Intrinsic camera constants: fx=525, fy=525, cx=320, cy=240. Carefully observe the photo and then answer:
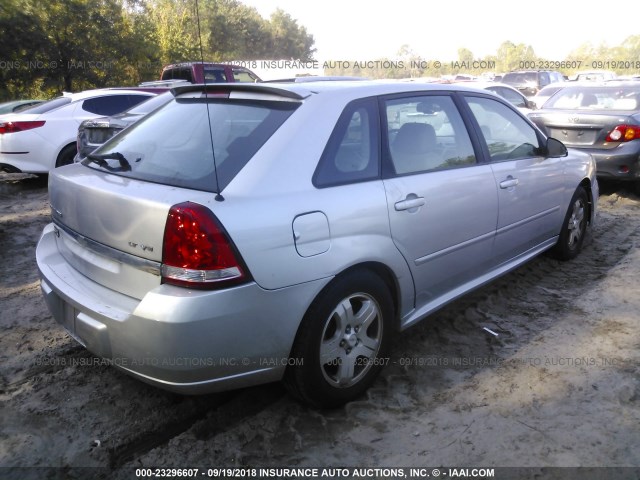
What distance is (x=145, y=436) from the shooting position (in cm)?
255

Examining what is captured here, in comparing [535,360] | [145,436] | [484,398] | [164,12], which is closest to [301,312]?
[145,436]

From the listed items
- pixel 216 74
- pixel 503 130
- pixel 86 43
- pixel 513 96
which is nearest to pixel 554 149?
pixel 503 130

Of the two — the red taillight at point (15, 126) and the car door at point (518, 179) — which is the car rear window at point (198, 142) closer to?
the car door at point (518, 179)

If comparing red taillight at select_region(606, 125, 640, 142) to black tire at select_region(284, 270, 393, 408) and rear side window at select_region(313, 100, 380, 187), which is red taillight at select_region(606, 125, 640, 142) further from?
black tire at select_region(284, 270, 393, 408)

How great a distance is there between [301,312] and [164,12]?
2959 centimetres

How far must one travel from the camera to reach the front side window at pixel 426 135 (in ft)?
10.1

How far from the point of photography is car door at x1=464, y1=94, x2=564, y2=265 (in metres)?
3.75

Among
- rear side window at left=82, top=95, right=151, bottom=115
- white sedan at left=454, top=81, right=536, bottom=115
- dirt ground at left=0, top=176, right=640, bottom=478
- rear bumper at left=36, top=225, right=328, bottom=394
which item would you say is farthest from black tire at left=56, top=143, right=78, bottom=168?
white sedan at left=454, top=81, right=536, bottom=115

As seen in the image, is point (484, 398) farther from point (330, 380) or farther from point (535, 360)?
point (330, 380)

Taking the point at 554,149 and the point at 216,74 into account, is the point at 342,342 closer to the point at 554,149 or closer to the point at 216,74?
the point at 554,149

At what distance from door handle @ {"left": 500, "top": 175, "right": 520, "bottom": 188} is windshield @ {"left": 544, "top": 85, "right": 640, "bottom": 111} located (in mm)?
4971

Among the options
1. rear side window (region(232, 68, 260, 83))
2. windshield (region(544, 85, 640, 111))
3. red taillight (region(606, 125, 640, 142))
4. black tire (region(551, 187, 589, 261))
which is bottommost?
black tire (region(551, 187, 589, 261))

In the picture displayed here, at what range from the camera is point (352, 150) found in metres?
2.79

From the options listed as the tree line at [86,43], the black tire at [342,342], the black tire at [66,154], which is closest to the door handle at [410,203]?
the black tire at [342,342]
